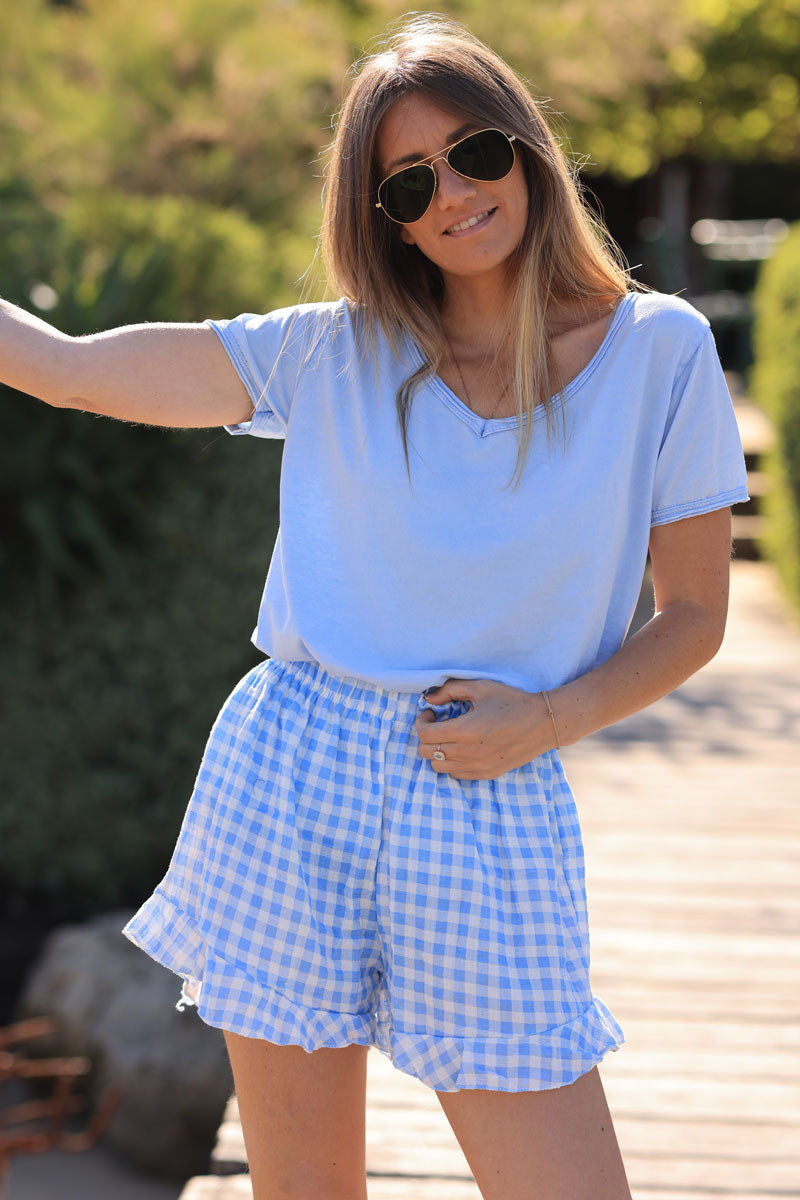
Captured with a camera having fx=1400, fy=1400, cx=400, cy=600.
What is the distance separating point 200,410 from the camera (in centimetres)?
165

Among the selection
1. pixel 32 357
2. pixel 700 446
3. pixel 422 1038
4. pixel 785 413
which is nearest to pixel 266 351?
pixel 32 357

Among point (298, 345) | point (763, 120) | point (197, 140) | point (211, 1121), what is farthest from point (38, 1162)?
point (763, 120)

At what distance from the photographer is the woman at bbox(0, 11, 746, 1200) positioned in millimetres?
1497

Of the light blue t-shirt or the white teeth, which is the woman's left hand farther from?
the white teeth

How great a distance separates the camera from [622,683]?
5.13 ft

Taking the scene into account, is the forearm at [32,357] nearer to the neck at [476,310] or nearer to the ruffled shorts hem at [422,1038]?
the neck at [476,310]

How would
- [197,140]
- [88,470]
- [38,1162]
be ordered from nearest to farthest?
[38,1162] < [88,470] < [197,140]

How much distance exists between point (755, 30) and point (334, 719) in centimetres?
1825

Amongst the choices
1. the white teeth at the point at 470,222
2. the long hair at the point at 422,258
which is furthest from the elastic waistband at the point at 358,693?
the white teeth at the point at 470,222

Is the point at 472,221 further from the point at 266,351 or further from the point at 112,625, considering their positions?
the point at 112,625

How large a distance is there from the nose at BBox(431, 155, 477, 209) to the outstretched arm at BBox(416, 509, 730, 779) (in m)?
0.43

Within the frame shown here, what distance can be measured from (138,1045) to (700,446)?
3398 mm

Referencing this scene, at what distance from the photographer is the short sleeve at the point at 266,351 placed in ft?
5.33

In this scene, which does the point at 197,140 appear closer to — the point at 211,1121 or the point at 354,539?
the point at 211,1121
